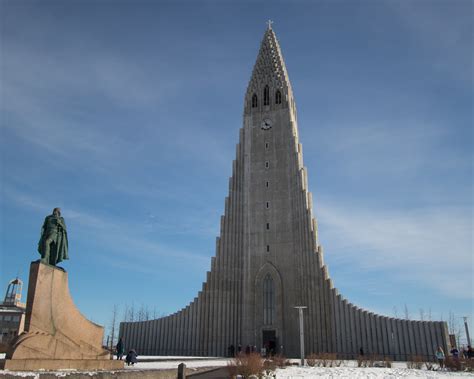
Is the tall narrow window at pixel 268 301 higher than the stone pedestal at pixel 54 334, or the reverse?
the tall narrow window at pixel 268 301

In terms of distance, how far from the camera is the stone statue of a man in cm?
1409

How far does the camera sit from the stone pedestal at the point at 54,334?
11766 mm

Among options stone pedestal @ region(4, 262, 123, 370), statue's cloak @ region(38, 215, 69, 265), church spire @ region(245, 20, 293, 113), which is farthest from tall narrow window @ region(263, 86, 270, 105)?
stone pedestal @ region(4, 262, 123, 370)

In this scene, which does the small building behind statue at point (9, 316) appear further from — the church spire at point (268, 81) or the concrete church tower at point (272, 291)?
the church spire at point (268, 81)

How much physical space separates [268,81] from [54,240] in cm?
3751

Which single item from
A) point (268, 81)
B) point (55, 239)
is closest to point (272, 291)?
point (268, 81)

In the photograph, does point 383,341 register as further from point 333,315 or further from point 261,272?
point 261,272

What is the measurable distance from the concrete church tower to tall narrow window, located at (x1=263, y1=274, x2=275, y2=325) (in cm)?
9

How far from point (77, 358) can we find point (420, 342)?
89.7 ft

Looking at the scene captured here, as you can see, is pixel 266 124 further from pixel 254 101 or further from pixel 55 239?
pixel 55 239

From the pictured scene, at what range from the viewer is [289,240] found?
38.5 m

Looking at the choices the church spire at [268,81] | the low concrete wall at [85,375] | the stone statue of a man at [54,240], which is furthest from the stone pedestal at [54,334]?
the church spire at [268,81]

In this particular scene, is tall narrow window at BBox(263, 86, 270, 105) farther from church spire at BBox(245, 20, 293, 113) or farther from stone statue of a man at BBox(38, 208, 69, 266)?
stone statue of a man at BBox(38, 208, 69, 266)

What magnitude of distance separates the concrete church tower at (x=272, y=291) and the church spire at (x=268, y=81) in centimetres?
270
